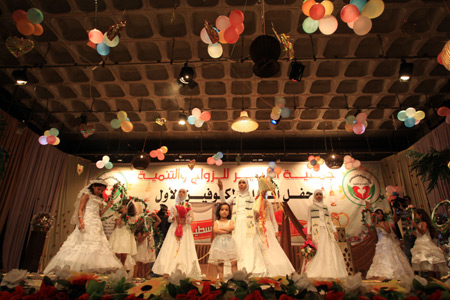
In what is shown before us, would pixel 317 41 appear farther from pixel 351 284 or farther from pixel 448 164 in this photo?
pixel 351 284

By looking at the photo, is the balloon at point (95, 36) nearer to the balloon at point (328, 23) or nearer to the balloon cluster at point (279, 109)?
the balloon at point (328, 23)

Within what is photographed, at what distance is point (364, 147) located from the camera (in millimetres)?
9211

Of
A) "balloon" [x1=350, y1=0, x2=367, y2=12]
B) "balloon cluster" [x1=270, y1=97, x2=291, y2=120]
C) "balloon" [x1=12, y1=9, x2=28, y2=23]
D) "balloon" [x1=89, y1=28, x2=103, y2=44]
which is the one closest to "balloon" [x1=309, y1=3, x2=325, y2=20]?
"balloon" [x1=350, y1=0, x2=367, y2=12]

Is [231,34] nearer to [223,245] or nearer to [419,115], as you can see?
[223,245]

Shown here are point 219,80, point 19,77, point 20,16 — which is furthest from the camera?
point 219,80

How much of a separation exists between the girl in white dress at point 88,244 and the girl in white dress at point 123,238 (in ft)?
3.75

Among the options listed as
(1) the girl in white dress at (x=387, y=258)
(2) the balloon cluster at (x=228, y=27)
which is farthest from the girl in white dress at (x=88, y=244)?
(1) the girl in white dress at (x=387, y=258)

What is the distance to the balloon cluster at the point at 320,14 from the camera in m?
3.13

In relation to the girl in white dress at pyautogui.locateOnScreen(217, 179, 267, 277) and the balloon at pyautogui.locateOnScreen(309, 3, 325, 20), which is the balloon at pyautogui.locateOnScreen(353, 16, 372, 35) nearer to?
the balloon at pyautogui.locateOnScreen(309, 3, 325, 20)

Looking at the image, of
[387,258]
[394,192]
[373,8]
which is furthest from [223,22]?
[394,192]

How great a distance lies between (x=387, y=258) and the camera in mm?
5633

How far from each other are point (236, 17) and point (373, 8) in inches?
64.0

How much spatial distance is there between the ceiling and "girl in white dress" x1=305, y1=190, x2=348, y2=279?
3.00 meters

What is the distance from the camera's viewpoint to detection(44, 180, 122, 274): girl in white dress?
3984 mm
